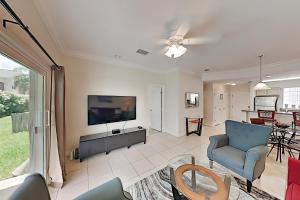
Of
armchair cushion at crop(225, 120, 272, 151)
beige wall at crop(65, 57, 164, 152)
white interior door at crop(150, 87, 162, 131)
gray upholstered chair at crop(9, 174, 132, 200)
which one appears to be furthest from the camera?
white interior door at crop(150, 87, 162, 131)

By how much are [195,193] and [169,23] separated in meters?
2.19

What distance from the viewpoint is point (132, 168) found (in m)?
2.43

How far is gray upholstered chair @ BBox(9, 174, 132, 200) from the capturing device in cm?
77

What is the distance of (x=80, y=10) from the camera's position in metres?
1.61

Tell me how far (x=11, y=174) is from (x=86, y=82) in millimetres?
2260

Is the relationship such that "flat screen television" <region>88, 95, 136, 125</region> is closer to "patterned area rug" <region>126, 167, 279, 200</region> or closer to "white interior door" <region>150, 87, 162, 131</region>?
"white interior door" <region>150, 87, 162, 131</region>

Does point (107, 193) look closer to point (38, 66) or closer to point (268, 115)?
point (38, 66)

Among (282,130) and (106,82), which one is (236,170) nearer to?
(282,130)

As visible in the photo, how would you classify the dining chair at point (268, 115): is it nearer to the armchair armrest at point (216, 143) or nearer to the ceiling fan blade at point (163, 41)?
the armchair armrest at point (216, 143)

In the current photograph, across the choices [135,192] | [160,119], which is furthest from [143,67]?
[135,192]

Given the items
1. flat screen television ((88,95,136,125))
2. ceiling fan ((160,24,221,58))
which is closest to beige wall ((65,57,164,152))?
flat screen television ((88,95,136,125))

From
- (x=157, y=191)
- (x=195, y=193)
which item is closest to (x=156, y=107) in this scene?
(x=157, y=191)

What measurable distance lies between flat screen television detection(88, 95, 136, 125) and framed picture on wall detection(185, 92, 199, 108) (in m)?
2.15

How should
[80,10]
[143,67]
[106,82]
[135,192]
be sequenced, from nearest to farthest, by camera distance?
[80,10], [135,192], [106,82], [143,67]
